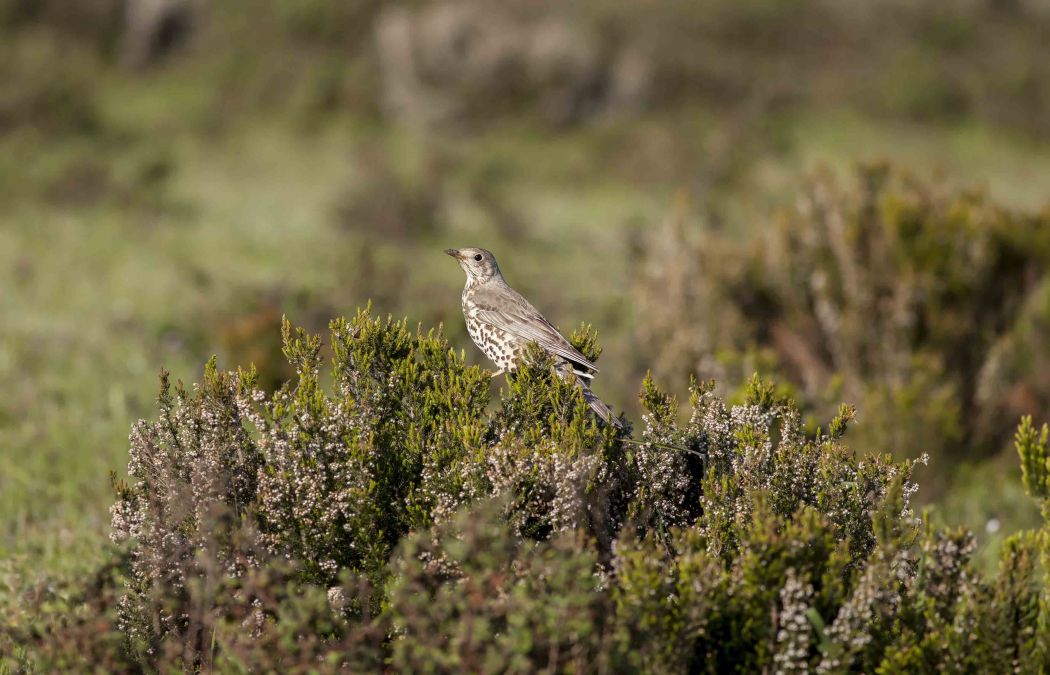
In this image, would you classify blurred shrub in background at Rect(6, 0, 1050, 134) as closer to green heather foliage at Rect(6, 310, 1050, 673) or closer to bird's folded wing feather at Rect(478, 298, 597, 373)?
bird's folded wing feather at Rect(478, 298, 597, 373)

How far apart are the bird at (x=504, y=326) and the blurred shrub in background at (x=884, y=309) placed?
86.6 inches

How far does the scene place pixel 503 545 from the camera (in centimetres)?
Result: 289

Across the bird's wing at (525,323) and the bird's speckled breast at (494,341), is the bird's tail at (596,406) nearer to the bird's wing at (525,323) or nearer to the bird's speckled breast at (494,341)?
the bird's wing at (525,323)

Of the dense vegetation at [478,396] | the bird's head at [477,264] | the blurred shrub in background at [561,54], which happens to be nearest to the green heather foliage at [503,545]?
the dense vegetation at [478,396]

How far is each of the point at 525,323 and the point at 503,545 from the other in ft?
5.53

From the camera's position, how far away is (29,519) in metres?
5.45

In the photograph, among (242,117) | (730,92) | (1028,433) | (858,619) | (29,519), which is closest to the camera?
(858,619)

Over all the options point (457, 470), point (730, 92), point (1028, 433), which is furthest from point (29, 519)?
point (730, 92)

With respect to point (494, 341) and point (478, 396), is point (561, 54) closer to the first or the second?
point (494, 341)

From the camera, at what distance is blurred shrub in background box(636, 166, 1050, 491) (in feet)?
22.3

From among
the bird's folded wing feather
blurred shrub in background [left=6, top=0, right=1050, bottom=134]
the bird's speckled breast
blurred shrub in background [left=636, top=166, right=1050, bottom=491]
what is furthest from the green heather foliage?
blurred shrub in background [left=6, top=0, right=1050, bottom=134]

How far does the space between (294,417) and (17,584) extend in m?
1.52

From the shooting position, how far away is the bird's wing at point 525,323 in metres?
4.18

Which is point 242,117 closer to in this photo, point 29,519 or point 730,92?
point 730,92
